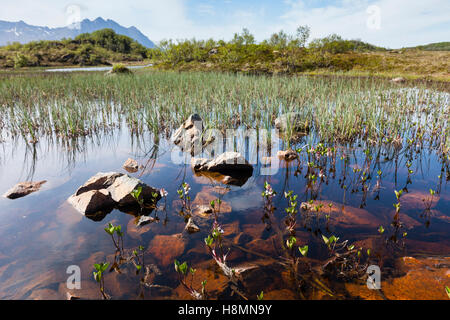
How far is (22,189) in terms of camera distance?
13.9 ft

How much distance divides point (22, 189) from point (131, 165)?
78.2 inches

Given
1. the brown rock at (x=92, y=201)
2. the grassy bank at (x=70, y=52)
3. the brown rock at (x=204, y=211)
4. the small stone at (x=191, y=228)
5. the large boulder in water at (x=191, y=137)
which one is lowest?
the small stone at (x=191, y=228)

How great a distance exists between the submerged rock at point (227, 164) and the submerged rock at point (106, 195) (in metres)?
1.39

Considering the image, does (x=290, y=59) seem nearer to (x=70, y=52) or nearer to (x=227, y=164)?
(x=227, y=164)

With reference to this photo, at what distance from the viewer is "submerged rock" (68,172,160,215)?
12.1 ft

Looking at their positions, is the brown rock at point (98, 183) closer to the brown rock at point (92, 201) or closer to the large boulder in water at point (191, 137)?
the brown rock at point (92, 201)

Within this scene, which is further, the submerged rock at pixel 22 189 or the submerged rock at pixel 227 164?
the submerged rock at pixel 227 164

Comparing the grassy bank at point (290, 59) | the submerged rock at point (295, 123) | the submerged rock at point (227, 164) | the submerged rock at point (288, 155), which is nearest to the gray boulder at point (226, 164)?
the submerged rock at point (227, 164)

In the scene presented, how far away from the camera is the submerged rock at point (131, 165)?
526cm

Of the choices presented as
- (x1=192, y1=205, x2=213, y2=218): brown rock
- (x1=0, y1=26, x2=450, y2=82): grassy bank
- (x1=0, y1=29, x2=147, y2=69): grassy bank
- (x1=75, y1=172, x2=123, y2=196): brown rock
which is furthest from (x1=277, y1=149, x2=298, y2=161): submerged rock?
(x1=0, y1=29, x2=147, y2=69): grassy bank

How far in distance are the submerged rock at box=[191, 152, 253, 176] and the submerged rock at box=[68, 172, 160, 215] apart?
1390mm

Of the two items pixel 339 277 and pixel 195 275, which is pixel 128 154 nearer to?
pixel 195 275

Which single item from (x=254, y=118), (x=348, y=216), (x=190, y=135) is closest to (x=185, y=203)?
(x=348, y=216)

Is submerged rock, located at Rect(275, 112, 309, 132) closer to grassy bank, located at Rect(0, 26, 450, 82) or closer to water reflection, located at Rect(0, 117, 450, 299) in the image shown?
water reflection, located at Rect(0, 117, 450, 299)
